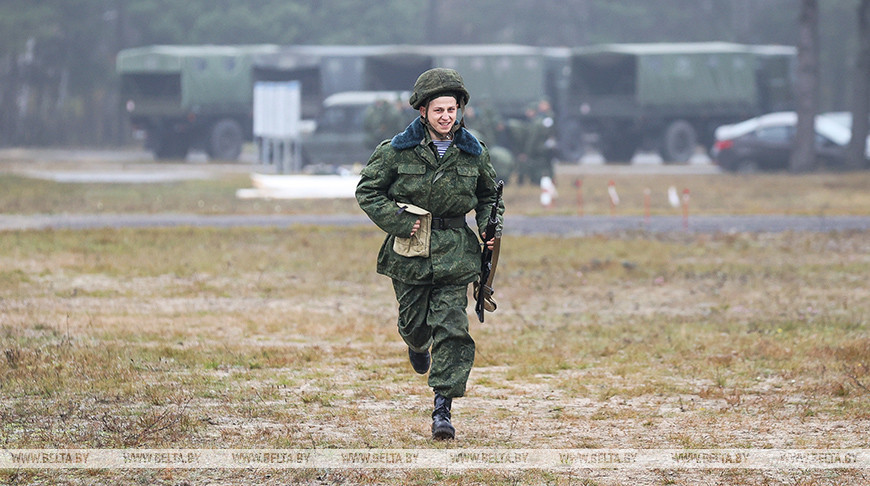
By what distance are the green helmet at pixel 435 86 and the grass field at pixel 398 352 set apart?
148 cm

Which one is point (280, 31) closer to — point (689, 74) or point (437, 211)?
point (689, 74)

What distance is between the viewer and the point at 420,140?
634 cm

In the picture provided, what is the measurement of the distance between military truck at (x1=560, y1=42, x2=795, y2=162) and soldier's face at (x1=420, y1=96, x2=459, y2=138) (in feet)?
111

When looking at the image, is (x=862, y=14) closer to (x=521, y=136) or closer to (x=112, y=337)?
(x=521, y=136)

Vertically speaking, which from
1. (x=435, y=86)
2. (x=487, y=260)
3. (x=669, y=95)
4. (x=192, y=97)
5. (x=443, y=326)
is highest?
(x=435, y=86)

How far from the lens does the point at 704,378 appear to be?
8.13 metres

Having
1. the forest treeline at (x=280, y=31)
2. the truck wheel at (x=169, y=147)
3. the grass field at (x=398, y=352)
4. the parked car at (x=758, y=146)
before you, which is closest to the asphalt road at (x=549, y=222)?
the grass field at (x=398, y=352)

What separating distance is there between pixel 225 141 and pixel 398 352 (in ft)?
106

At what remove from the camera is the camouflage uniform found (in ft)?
20.6

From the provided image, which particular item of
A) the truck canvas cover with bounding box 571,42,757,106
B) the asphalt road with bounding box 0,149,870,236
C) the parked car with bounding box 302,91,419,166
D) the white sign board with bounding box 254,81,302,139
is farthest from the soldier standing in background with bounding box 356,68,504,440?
the truck canvas cover with bounding box 571,42,757,106

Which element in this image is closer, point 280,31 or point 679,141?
point 679,141

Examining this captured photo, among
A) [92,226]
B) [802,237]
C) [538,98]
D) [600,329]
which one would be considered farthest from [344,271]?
[538,98]

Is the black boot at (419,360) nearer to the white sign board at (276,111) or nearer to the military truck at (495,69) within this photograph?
the white sign board at (276,111)

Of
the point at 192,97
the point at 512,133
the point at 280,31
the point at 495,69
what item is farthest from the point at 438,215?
the point at 280,31
